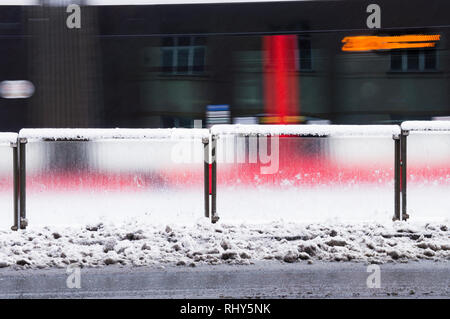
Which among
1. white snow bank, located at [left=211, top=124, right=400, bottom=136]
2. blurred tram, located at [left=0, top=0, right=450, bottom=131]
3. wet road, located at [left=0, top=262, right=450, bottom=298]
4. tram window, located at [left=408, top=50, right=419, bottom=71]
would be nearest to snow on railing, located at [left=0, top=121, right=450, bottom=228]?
white snow bank, located at [left=211, top=124, right=400, bottom=136]

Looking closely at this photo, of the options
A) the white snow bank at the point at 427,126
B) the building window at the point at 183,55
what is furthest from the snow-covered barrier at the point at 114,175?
the white snow bank at the point at 427,126

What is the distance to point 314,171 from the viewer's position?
26.2 feet

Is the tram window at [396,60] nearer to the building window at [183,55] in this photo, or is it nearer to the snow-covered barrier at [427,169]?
the snow-covered barrier at [427,169]

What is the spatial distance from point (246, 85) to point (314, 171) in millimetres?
1968

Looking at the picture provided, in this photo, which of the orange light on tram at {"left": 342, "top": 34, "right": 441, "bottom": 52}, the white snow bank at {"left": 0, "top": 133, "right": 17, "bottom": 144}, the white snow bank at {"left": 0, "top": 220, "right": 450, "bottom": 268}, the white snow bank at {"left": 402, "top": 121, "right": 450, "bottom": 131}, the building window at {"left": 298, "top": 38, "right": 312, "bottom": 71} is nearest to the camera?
the white snow bank at {"left": 0, "top": 220, "right": 450, "bottom": 268}

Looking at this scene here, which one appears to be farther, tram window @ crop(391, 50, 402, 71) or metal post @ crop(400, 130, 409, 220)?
tram window @ crop(391, 50, 402, 71)

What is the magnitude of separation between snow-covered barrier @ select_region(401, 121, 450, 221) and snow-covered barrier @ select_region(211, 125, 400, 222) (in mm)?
218

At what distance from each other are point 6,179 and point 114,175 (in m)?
1.21

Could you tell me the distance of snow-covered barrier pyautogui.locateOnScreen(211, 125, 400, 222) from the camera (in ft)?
26.1

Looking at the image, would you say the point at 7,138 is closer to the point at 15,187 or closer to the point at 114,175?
the point at 15,187

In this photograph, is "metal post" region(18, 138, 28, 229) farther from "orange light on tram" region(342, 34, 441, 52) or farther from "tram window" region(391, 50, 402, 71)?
"tram window" region(391, 50, 402, 71)

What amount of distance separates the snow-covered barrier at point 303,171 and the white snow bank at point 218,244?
7.8 inches

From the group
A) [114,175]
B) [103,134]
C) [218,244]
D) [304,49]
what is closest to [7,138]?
[103,134]
